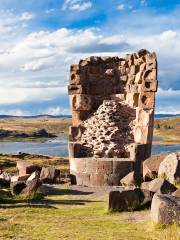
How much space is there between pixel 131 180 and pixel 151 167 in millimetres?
1032

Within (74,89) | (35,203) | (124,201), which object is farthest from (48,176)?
(124,201)

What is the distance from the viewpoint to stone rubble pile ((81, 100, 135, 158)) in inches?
958

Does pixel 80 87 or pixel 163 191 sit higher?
pixel 80 87

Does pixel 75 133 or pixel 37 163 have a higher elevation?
pixel 75 133

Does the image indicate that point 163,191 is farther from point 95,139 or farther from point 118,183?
point 95,139

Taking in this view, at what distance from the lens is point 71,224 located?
38.2ft

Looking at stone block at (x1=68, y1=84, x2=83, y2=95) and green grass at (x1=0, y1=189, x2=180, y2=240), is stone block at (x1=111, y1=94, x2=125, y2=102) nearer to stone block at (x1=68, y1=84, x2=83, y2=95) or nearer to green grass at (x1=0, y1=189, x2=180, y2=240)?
stone block at (x1=68, y1=84, x2=83, y2=95)

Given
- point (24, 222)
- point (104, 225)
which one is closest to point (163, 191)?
point (104, 225)

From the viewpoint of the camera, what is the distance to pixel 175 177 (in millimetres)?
18000

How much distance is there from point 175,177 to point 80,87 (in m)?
9.90

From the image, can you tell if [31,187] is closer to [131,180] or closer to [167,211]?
[131,180]

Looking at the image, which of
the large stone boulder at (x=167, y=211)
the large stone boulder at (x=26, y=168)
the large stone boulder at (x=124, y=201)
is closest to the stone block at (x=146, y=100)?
the large stone boulder at (x=26, y=168)

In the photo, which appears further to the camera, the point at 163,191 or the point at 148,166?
the point at 148,166

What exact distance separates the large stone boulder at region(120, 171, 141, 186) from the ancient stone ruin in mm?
970
